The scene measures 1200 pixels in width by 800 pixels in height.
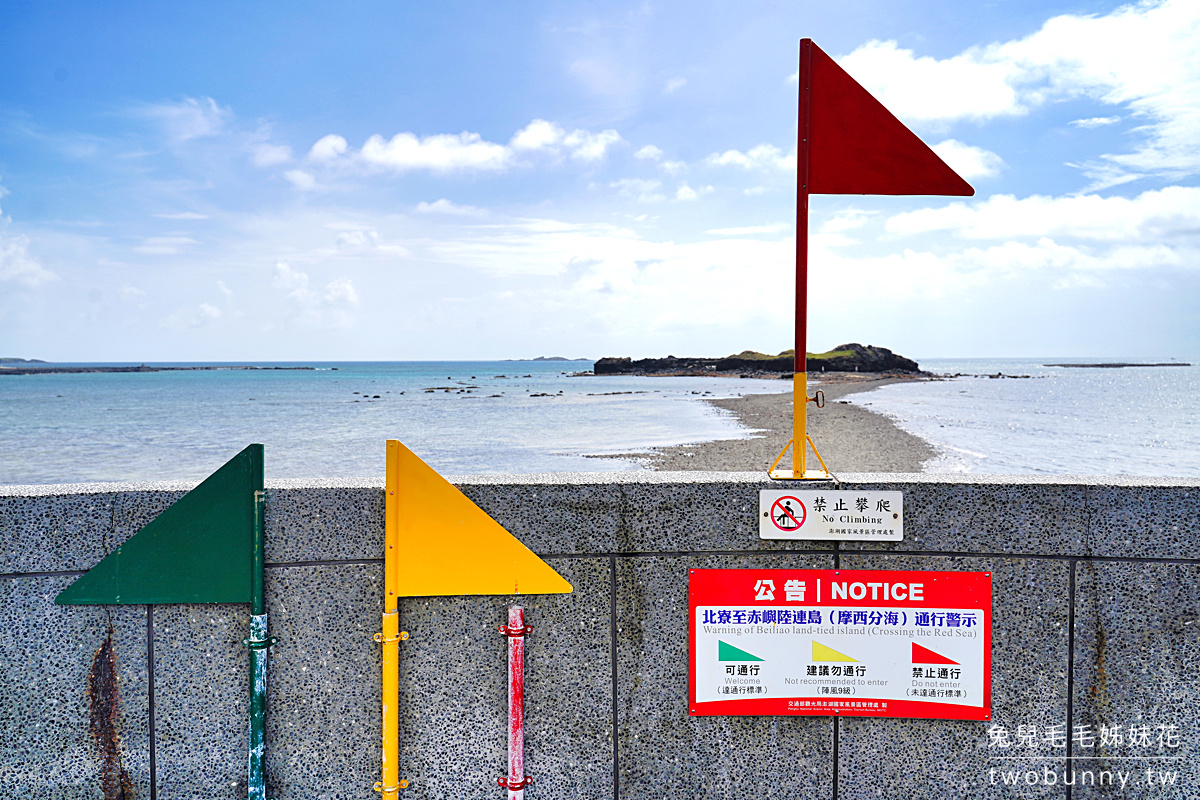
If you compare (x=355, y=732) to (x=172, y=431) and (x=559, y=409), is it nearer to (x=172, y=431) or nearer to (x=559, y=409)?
(x=172, y=431)

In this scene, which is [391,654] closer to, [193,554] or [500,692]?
[500,692]

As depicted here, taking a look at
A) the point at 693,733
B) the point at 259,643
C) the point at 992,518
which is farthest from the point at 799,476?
the point at 259,643

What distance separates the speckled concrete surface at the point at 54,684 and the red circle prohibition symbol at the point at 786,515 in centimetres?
276

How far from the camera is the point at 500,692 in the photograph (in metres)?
3.12

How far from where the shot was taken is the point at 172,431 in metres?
45.7

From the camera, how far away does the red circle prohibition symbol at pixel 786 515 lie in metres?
3.13

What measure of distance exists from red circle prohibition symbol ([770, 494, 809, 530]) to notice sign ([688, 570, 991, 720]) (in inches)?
8.3

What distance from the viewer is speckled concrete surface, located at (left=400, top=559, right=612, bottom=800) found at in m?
3.10

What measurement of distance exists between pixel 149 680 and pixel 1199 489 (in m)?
4.60

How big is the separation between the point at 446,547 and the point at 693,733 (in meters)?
1.37

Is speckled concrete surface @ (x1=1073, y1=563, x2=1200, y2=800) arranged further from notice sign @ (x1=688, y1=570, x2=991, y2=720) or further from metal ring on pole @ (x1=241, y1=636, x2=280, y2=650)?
metal ring on pole @ (x1=241, y1=636, x2=280, y2=650)

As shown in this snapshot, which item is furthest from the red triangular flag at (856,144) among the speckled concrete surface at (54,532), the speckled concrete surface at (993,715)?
the speckled concrete surface at (54,532)

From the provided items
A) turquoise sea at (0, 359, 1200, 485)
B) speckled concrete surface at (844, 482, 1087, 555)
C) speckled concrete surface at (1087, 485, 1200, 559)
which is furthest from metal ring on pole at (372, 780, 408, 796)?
turquoise sea at (0, 359, 1200, 485)

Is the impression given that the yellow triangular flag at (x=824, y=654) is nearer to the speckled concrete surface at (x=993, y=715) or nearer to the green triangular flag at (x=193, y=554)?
the speckled concrete surface at (x=993, y=715)
